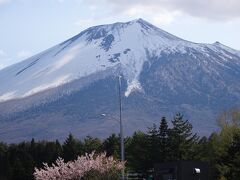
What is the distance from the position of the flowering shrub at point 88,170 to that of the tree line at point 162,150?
972 centimetres

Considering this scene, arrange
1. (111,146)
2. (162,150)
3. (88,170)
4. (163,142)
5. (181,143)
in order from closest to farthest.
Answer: (88,170)
(181,143)
(162,150)
(163,142)
(111,146)

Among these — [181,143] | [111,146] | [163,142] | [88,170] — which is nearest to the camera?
[88,170]

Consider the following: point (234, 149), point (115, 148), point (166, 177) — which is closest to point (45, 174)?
point (166, 177)

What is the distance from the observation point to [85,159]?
53.1 m

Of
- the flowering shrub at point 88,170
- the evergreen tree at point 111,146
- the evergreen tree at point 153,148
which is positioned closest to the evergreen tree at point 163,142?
the evergreen tree at point 153,148

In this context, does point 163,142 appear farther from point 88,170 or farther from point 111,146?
point 88,170

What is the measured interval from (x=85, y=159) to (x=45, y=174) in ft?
11.8

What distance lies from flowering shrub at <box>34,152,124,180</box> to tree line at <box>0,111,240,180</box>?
9.72 meters

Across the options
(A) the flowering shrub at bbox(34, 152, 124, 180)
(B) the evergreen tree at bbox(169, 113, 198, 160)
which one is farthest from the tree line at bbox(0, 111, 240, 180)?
(A) the flowering shrub at bbox(34, 152, 124, 180)

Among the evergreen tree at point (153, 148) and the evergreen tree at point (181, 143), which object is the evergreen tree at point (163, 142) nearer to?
the evergreen tree at point (153, 148)

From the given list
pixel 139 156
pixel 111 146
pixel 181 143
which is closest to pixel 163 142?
pixel 181 143

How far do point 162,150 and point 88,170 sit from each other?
96.4ft

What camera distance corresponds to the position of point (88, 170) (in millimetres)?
50219

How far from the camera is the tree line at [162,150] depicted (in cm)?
6147
